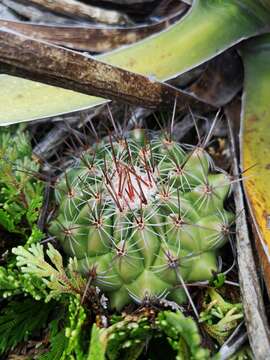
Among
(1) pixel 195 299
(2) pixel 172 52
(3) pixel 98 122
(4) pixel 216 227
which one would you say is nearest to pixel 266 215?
(4) pixel 216 227

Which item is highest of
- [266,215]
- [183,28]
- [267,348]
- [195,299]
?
[183,28]

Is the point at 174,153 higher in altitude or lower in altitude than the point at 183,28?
lower

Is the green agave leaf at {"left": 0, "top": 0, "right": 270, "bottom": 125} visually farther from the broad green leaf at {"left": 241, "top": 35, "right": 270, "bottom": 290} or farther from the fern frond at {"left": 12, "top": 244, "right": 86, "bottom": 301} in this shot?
the fern frond at {"left": 12, "top": 244, "right": 86, "bottom": 301}

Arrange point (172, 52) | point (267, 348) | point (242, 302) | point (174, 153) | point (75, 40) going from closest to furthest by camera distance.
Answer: point (267, 348) < point (242, 302) < point (174, 153) < point (172, 52) < point (75, 40)

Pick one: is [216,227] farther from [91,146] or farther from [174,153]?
[91,146]

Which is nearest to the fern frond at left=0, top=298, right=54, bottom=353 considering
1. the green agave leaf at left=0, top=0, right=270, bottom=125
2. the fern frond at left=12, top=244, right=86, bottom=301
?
the fern frond at left=12, top=244, right=86, bottom=301

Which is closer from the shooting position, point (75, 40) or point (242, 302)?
point (242, 302)

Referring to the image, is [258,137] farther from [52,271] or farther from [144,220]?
[52,271]
